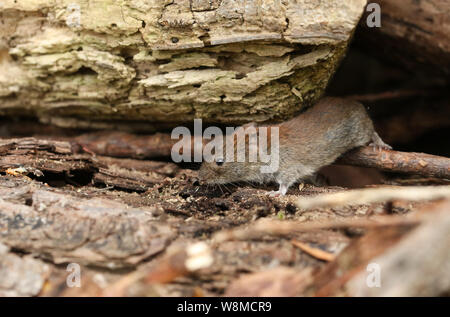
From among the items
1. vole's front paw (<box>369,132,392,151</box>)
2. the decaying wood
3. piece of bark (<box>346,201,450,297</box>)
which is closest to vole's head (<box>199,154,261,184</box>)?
vole's front paw (<box>369,132,392,151</box>)

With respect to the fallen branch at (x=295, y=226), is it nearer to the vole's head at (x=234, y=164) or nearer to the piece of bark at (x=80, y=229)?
the piece of bark at (x=80, y=229)

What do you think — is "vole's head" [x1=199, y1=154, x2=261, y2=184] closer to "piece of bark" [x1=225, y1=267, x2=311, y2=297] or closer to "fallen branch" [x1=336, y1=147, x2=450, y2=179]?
"fallen branch" [x1=336, y1=147, x2=450, y2=179]

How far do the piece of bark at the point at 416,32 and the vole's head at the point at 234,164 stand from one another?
7.88 ft

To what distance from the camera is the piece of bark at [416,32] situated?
5789mm

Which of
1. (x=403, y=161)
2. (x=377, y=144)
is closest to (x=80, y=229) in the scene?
(x=403, y=161)

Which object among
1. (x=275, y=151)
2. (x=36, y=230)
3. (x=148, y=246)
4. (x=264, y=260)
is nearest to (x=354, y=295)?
(x=264, y=260)

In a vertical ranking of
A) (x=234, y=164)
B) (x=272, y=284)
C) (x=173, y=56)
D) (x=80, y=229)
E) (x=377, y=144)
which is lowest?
(x=272, y=284)

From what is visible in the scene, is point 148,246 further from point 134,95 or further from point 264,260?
point 134,95

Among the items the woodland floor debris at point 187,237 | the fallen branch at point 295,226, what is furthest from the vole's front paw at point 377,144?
the fallen branch at point 295,226

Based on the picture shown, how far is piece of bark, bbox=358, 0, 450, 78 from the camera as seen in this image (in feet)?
19.0

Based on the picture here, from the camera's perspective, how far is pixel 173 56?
5043mm

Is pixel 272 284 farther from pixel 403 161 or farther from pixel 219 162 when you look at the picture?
pixel 403 161

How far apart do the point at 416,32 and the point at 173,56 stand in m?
3.49

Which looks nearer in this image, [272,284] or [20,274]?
[272,284]
